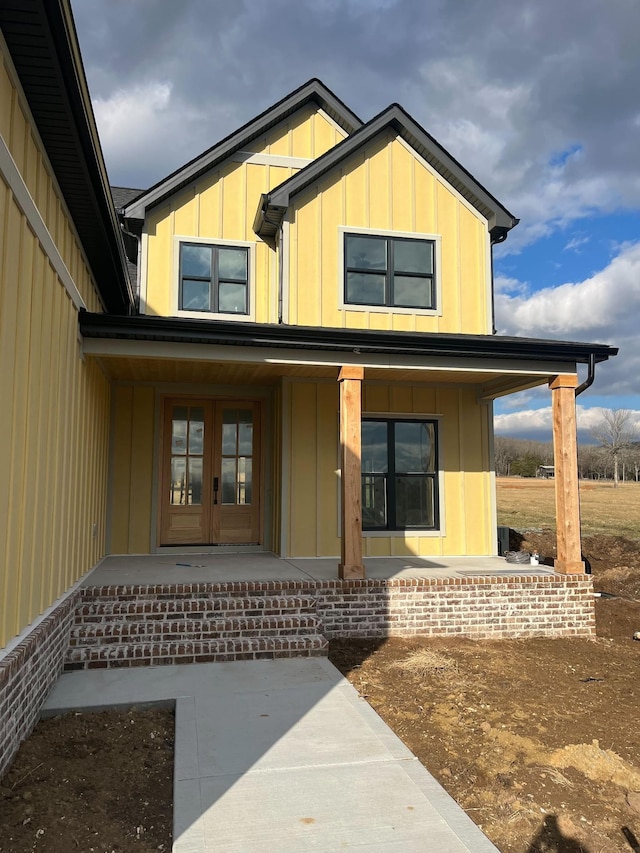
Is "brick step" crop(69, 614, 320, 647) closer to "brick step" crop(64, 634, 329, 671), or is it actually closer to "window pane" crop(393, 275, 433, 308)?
"brick step" crop(64, 634, 329, 671)

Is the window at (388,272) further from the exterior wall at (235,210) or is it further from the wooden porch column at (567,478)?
the wooden porch column at (567,478)

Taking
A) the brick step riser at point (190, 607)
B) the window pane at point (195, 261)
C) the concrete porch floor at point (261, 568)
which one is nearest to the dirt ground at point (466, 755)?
the brick step riser at point (190, 607)

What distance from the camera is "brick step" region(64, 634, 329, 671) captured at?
17.6ft

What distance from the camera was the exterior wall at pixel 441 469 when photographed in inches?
340

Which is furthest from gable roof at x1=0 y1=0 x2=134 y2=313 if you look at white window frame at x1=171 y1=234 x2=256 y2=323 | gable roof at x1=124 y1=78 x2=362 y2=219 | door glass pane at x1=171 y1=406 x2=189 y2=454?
door glass pane at x1=171 y1=406 x2=189 y2=454

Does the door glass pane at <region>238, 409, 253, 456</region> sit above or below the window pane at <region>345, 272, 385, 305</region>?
below

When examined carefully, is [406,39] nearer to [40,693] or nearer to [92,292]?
[92,292]

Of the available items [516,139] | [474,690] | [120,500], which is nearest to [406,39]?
[516,139]

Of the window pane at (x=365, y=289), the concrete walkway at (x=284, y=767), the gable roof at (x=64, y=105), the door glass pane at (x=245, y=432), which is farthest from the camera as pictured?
the door glass pane at (x=245, y=432)

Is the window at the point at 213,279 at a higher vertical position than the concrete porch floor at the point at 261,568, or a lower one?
higher

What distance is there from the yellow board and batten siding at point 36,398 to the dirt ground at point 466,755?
97 cm

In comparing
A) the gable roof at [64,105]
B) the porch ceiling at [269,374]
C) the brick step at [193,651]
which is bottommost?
the brick step at [193,651]

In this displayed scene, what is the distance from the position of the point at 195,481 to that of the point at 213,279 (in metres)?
3.17

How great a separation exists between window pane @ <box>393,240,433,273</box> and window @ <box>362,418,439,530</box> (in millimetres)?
2380
